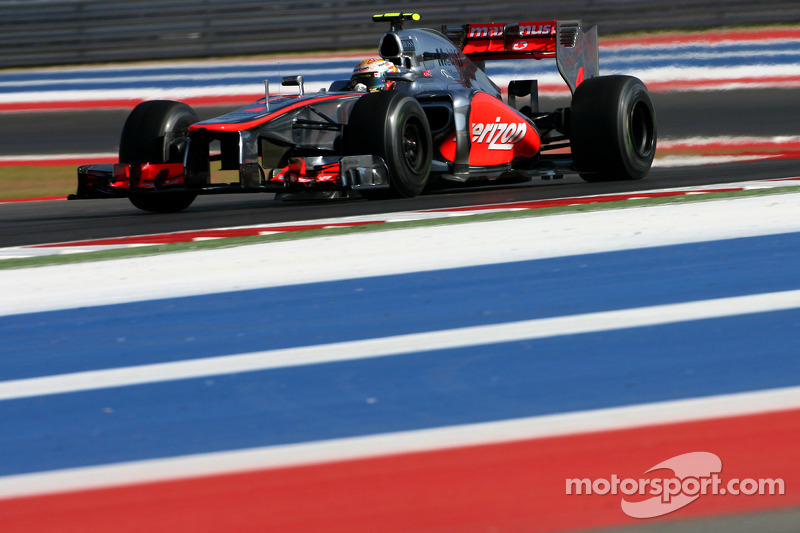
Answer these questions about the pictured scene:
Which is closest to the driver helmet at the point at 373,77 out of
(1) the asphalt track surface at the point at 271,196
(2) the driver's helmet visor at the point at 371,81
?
(2) the driver's helmet visor at the point at 371,81

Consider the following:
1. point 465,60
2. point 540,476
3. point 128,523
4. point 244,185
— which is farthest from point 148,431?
point 465,60

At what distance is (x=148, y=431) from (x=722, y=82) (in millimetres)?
12192

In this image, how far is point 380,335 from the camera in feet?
11.1

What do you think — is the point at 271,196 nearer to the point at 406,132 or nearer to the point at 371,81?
the point at 371,81

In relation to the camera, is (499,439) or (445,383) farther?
(445,383)

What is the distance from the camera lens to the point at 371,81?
7.71 metres

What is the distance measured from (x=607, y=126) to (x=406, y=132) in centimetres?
154

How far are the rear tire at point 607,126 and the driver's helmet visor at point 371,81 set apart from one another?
137cm

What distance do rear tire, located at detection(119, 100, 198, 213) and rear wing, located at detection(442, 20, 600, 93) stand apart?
2364 millimetres

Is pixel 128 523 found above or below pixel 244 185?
below

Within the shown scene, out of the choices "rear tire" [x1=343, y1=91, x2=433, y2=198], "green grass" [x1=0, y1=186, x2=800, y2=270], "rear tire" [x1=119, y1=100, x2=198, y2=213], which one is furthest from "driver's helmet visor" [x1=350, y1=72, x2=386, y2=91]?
"green grass" [x1=0, y1=186, x2=800, y2=270]

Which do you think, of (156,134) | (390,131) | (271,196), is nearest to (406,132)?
(390,131)

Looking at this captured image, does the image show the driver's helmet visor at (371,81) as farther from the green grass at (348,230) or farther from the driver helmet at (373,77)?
the green grass at (348,230)

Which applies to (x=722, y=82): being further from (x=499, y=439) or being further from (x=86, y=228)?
(x=499, y=439)
